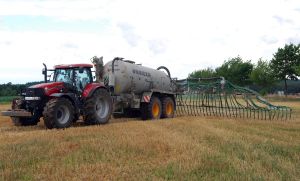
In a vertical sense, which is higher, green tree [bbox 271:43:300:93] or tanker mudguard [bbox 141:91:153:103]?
green tree [bbox 271:43:300:93]

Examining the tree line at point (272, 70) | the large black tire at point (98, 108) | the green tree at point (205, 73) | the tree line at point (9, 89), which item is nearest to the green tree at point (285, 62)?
the tree line at point (272, 70)

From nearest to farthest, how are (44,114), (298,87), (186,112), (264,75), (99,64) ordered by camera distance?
1. (44,114)
2. (99,64)
3. (186,112)
4. (264,75)
5. (298,87)

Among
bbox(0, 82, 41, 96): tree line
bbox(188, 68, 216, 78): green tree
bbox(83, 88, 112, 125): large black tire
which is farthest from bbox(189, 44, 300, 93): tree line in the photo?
bbox(83, 88, 112, 125): large black tire

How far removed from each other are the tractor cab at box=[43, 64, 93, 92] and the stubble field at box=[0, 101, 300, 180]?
121 inches

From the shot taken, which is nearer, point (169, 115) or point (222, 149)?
point (222, 149)

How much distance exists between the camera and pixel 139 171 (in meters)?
6.79

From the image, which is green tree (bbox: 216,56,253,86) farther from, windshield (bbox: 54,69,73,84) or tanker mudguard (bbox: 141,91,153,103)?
windshield (bbox: 54,69,73,84)

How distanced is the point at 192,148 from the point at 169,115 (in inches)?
395

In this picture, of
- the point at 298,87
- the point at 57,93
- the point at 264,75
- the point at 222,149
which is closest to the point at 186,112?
the point at 57,93

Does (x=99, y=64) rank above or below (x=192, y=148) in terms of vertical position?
above

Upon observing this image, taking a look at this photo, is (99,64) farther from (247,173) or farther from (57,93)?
(247,173)

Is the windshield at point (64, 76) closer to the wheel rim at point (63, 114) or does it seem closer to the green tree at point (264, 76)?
the wheel rim at point (63, 114)

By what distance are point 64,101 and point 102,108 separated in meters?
2.25

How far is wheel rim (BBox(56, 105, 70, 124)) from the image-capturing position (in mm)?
12461
